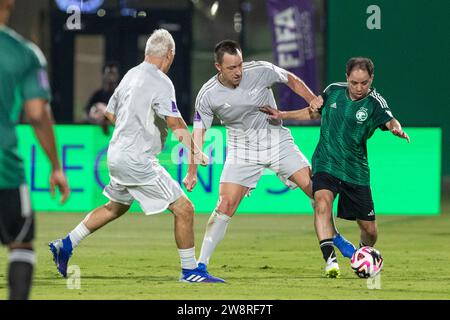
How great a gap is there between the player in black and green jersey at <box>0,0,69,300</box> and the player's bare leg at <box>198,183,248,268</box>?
3.61 m

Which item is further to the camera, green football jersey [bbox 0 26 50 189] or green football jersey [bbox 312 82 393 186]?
green football jersey [bbox 312 82 393 186]

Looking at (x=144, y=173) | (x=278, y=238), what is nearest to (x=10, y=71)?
(x=144, y=173)

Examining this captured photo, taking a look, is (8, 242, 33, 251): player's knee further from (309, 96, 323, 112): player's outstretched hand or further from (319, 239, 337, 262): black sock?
(309, 96, 323, 112): player's outstretched hand

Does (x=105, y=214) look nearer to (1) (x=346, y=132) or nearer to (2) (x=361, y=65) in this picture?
(1) (x=346, y=132)

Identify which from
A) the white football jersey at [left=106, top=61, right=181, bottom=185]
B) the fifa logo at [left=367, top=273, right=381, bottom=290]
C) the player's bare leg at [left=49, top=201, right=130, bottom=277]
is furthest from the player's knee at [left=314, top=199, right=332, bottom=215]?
the player's bare leg at [left=49, top=201, right=130, bottom=277]

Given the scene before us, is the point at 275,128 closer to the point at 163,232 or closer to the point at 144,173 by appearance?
the point at 144,173

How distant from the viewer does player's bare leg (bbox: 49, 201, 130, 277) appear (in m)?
11.0

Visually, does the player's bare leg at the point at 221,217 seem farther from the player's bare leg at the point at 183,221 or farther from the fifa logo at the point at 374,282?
the fifa logo at the point at 374,282

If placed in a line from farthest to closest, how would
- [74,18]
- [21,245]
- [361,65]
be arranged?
[74,18] → [361,65] → [21,245]

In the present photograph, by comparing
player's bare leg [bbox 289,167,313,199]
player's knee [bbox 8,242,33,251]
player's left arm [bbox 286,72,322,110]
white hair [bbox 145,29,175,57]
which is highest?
white hair [bbox 145,29,175,57]

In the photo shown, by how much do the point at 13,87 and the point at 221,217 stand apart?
4.13 m

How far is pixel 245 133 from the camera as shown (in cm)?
1169

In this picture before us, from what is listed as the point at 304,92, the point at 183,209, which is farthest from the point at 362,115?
the point at 183,209

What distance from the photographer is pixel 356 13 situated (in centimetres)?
2384
